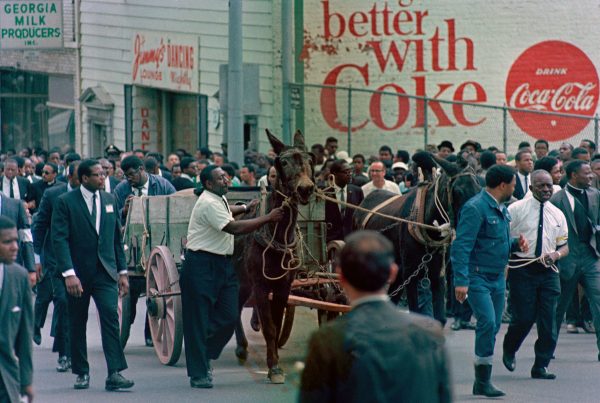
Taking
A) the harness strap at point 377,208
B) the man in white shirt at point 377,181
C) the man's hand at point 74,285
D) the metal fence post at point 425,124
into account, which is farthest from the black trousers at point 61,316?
the metal fence post at point 425,124

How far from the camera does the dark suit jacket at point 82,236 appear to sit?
1170cm

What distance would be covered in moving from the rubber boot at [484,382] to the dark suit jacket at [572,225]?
257 cm

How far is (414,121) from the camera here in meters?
27.0

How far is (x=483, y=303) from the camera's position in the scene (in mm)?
11219

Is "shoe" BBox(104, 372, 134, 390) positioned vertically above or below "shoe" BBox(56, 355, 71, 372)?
above

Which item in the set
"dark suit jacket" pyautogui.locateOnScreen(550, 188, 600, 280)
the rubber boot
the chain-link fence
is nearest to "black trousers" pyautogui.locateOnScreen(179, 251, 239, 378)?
the rubber boot

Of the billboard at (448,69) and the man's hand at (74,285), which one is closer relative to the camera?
the man's hand at (74,285)

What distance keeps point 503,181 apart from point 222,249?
2547 mm

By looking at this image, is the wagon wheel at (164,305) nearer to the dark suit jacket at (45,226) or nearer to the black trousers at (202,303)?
the black trousers at (202,303)

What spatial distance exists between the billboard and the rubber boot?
14040 mm

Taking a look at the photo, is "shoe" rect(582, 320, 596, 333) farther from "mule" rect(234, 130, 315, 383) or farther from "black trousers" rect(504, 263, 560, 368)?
"mule" rect(234, 130, 315, 383)

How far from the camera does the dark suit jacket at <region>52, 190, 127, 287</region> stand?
11.7 metres

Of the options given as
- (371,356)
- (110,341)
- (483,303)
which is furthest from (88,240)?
(371,356)

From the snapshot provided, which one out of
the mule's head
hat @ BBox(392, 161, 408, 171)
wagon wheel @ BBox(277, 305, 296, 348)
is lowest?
wagon wheel @ BBox(277, 305, 296, 348)
